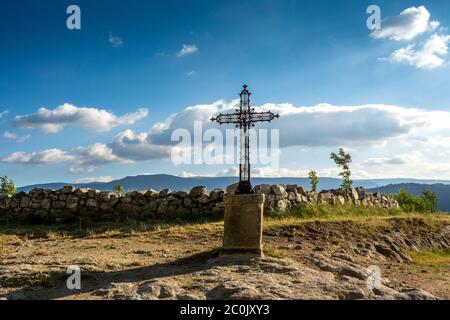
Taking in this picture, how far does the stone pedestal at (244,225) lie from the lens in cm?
1047

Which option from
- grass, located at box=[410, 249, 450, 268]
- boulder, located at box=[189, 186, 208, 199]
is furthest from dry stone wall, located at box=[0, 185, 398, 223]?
grass, located at box=[410, 249, 450, 268]

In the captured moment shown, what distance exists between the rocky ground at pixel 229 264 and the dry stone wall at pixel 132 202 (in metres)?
2.82

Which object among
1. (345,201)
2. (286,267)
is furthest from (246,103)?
(345,201)

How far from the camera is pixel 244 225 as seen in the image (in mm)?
10539

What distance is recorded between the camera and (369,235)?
1549 cm

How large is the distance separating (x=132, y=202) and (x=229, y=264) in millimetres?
11018

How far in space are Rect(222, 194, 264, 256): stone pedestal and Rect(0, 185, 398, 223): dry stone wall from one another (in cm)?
786
